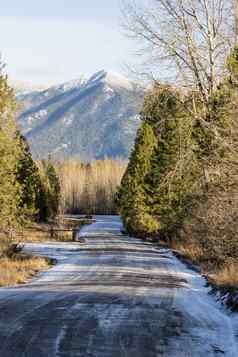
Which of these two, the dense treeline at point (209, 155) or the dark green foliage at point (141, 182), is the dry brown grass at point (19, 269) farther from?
the dark green foliage at point (141, 182)

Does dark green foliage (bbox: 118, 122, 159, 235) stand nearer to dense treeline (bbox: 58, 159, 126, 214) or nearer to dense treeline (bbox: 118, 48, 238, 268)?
dense treeline (bbox: 118, 48, 238, 268)

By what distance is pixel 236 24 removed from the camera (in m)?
22.6

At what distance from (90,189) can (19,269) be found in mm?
134240

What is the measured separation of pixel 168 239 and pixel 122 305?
3520 centimetres

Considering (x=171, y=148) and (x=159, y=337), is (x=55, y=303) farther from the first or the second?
(x=171, y=148)

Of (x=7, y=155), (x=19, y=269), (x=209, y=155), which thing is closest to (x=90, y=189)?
(x=7, y=155)

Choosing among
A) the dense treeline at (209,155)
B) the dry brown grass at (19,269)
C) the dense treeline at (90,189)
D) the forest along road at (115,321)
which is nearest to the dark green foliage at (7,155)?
the dry brown grass at (19,269)

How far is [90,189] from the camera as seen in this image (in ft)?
522

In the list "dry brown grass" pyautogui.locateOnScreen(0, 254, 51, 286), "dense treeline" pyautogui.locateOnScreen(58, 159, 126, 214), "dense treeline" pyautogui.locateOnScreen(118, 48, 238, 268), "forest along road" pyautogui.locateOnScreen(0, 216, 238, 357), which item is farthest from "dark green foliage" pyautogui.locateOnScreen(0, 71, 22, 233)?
"dense treeline" pyautogui.locateOnScreen(58, 159, 126, 214)

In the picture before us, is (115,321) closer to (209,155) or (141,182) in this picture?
(209,155)

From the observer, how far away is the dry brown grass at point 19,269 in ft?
68.9

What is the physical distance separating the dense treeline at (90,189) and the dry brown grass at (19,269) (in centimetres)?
11511

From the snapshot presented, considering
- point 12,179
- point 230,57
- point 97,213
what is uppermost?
point 230,57

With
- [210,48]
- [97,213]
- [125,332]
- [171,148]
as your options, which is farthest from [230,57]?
[97,213]
